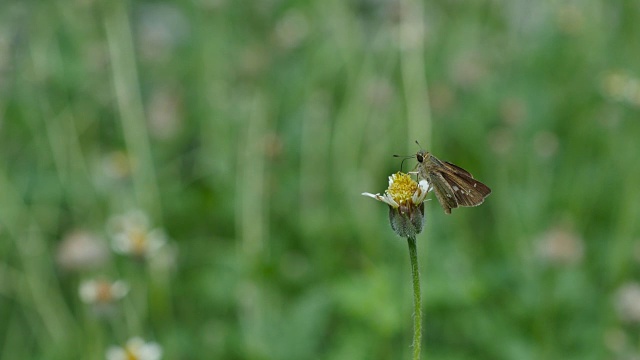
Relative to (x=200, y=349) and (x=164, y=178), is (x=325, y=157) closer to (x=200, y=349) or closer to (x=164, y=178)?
(x=164, y=178)

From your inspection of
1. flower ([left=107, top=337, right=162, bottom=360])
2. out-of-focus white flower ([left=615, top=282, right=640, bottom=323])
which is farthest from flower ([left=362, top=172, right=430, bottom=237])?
out-of-focus white flower ([left=615, top=282, right=640, bottom=323])

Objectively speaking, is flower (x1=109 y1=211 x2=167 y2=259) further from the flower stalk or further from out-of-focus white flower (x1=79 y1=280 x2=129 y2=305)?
the flower stalk

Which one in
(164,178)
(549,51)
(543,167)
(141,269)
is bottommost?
(141,269)

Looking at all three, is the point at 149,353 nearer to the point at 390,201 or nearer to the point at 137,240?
the point at 137,240

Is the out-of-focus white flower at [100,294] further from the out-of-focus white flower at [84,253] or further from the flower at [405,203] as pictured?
the flower at [405,203]

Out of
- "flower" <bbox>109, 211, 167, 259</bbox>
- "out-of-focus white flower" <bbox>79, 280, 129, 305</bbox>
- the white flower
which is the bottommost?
the white flower

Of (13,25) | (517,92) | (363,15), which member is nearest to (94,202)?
(13,25)
